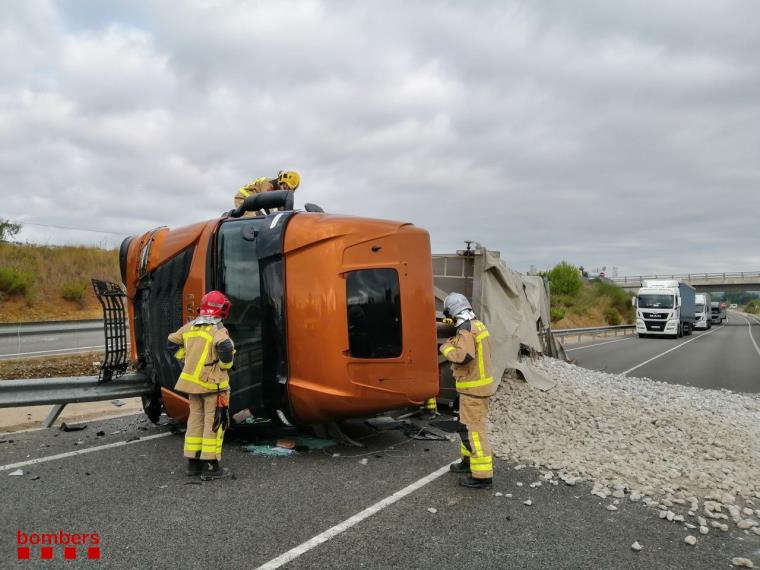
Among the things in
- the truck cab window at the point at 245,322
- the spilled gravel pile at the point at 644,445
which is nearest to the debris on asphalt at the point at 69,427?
the truck cab window at the point at 245,322

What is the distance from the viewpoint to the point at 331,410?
191 inches

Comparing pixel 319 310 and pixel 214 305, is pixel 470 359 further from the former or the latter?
pixel 214 305

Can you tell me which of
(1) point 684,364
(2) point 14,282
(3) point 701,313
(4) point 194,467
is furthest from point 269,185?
(3) point 701,313

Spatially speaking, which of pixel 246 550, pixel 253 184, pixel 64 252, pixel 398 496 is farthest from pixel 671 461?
Answer: pixel 64 252

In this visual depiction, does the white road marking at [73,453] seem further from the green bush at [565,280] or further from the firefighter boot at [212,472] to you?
the green bush at [565,280]

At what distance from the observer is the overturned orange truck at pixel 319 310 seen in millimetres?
4785

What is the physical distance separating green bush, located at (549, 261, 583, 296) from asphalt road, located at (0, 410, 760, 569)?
44244 millimetres

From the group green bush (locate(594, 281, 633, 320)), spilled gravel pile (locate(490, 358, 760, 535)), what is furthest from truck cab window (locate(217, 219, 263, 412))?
green bush (locate(594, 281, 633, 320))

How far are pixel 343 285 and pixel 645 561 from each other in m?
3.00

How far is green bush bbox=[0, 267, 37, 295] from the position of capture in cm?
1886

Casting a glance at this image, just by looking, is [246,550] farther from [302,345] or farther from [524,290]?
[524,290]

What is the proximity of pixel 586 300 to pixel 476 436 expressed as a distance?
45940 millimetres

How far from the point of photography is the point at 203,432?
14.7 feet

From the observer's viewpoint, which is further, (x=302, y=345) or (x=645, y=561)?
(x=302, y=345)
